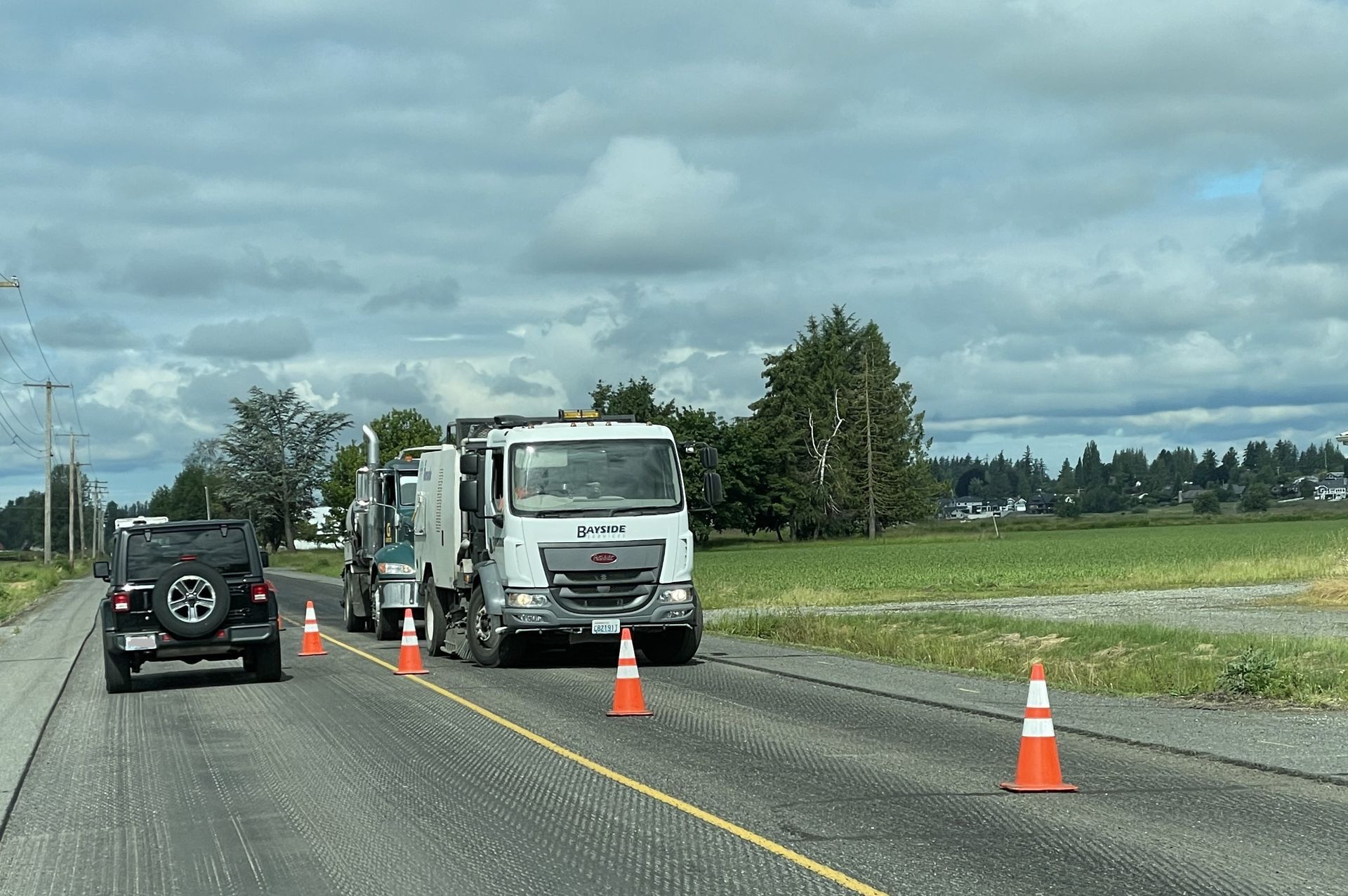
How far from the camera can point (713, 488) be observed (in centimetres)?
2031

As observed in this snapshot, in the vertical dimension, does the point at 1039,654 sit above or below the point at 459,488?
below

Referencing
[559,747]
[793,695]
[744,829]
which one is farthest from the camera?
[793,695]

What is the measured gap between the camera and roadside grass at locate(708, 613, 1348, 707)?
51.1 ft

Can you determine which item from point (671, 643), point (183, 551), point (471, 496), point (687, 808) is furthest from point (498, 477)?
point (687, 808)

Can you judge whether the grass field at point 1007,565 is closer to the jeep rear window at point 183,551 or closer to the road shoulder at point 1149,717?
the road shoulder at point 1149,717

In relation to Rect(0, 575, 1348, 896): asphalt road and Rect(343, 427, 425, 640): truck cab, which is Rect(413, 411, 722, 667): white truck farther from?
Rect(343, 427, 425, 640): truck cab

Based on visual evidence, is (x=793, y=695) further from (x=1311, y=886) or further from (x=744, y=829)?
(x=1311, y=886)

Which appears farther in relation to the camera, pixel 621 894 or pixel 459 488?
pixel 459 488

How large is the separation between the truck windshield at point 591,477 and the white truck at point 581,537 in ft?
0.04

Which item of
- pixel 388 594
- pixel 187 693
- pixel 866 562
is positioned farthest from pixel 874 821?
pixel 866 562

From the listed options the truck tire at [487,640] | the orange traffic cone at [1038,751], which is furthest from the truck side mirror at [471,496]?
the orange traffic cone at [1038,751]

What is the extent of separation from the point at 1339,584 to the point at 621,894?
27885mm

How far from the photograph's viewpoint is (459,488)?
68.6 ft

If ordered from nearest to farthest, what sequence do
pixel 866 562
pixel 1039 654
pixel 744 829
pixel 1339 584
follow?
pixel 744 829 < pixel 1039 654 < pixel 1339 584 < pixel 866 562
